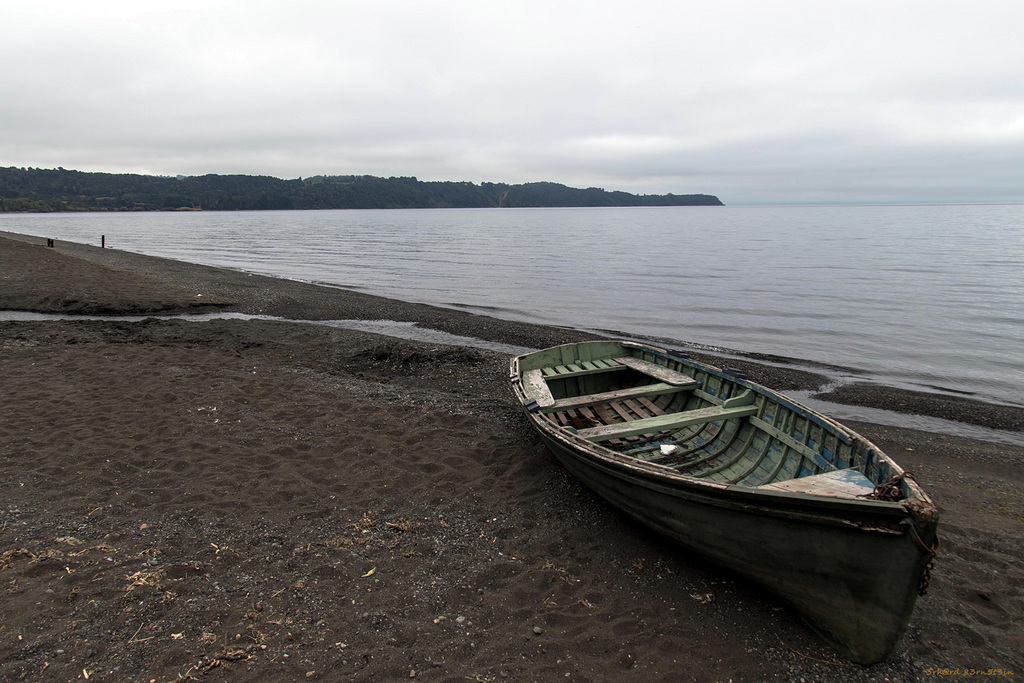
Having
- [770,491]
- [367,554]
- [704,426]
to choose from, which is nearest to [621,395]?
[704,426]

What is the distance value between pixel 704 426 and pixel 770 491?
367cm

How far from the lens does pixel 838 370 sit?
15750 millimetres

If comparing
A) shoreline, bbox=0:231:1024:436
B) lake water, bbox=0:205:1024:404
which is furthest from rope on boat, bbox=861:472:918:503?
lake water, bbox=0:205:1024:404

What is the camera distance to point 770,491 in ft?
15.0

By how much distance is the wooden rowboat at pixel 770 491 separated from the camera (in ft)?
13.7

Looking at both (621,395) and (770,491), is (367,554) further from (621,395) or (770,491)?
(621,395)

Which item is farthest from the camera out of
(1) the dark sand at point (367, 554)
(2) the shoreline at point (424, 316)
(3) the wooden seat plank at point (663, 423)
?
(2) the shoreline at point (424, 316)

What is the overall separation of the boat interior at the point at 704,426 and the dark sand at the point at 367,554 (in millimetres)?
1053

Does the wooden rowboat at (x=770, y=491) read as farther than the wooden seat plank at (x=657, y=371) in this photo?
No

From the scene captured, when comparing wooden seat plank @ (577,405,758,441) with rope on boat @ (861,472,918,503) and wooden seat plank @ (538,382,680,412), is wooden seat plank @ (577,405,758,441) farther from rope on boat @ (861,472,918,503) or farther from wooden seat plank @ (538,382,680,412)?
rope on boat @ (861,472,918,503)

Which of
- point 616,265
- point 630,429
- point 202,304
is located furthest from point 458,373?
point 616,265

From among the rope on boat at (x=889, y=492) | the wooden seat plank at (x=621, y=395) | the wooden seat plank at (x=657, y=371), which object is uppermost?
the rope on boat at (x=889, y=492)

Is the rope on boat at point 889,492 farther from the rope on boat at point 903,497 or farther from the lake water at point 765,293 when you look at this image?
the lake water at point 765,293

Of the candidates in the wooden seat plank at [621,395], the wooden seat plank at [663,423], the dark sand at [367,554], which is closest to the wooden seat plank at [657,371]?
the wooden seat plank at [621,395]
